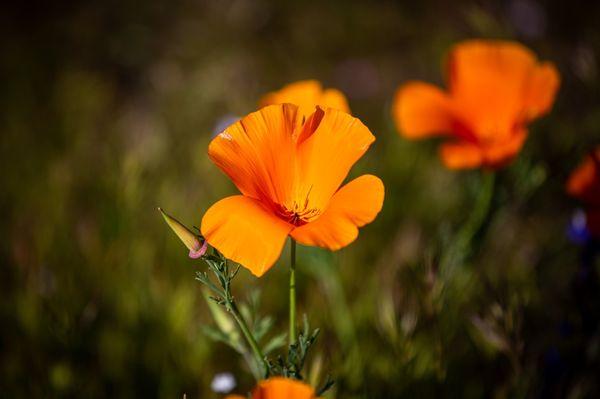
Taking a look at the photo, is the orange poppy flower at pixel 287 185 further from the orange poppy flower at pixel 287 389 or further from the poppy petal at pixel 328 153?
the orange poppy flower at pixel 287 389

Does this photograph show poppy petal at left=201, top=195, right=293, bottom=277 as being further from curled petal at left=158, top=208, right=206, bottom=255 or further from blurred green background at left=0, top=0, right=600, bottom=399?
blurred green background at left=0, top=0, right=600, bottom=399

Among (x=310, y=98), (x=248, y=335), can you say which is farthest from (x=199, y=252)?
(x=310, y=98)

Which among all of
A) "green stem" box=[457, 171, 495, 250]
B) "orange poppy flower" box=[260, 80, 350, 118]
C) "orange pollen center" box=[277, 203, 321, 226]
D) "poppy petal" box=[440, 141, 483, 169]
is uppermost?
"orange poppy flower" box=[260, 80, 350, 118]

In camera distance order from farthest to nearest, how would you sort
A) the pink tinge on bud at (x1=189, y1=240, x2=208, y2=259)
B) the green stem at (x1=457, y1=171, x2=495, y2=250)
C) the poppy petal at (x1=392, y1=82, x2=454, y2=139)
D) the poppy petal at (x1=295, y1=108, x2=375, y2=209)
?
the green stem at (x1=457, y1=171, x2=495, y2=250), the poppy petal at (x1=392, y1=82, x2=454, y2=139), the poppy petal at (x1=295, y1=108, x2=375, y2=209), the pink tinge on bud at (x1=189, y1=240, x2=208, y2=259)

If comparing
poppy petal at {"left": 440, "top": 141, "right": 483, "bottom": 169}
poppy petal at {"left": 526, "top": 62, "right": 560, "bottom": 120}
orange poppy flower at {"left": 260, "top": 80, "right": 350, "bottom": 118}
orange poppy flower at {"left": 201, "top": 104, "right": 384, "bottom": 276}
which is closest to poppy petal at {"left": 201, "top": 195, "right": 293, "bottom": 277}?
orange poppy flower at {"left": 201, "top": 104, "right": 384, "bottom": 276}

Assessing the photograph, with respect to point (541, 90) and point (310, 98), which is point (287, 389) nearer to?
point (310, 98)

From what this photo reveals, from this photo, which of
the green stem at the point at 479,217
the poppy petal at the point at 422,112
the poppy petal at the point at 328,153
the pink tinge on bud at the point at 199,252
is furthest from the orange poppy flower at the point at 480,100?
the pink tinge on bud at the point at 199,252

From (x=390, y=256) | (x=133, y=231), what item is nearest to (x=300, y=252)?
(x=390, y=256)
